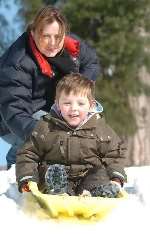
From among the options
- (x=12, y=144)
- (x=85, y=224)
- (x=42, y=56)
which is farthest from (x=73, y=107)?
(x=12, y=144)

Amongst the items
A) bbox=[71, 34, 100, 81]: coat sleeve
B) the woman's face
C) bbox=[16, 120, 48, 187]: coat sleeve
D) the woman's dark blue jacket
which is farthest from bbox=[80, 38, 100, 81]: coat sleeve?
bbox=[16, 120, 48, 187]: coat sleeve

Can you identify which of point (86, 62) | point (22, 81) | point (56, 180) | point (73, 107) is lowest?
point (56, 180)

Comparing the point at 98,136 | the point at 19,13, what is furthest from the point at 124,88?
the point at 98,136

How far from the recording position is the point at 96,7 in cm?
1102

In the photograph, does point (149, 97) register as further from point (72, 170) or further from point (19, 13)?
point (72, 170)

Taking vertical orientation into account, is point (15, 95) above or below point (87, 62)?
below

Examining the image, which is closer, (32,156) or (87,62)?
(32,156)

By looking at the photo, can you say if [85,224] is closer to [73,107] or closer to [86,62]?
[73,107]

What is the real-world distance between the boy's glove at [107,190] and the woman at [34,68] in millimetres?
864

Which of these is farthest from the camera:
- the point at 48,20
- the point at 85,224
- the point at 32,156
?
the point at 48,20

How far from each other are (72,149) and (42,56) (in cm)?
92

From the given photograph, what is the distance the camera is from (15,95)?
188 inches

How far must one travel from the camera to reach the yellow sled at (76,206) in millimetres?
3521

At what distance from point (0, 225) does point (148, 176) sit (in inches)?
60.0
